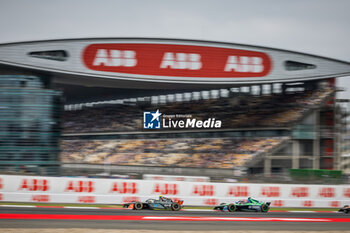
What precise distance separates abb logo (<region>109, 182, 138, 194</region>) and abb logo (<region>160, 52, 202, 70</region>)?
1495cm

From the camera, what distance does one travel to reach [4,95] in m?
28.1

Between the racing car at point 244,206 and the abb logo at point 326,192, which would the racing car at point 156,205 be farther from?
the abb logo at point 326,192

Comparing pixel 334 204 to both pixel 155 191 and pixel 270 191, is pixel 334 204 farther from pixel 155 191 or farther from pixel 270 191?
pixel 155 191

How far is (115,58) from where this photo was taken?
31.5 metres

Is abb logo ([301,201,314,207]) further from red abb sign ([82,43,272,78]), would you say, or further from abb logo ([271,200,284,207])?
red abb sign ([82,43,272,78])

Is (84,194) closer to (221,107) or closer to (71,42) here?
(71,42)

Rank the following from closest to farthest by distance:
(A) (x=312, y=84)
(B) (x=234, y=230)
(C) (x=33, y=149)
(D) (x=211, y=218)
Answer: (B) (x=234, y=230), (D) (x=211, y=218), (C) (x=33, y=149), (A) (x=312, y=84)

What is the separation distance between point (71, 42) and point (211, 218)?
20.7m

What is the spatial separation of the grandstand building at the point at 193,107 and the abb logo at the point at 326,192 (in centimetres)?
804

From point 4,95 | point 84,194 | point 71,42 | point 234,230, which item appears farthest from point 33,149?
point 234,230

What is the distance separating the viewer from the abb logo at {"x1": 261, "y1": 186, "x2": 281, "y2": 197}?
20438 millimetres

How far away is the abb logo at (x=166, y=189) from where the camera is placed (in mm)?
19203

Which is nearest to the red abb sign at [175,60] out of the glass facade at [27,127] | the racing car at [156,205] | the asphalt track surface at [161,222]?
the glass facade at [27,127]

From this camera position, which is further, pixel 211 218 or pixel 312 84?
pixel 312 84
